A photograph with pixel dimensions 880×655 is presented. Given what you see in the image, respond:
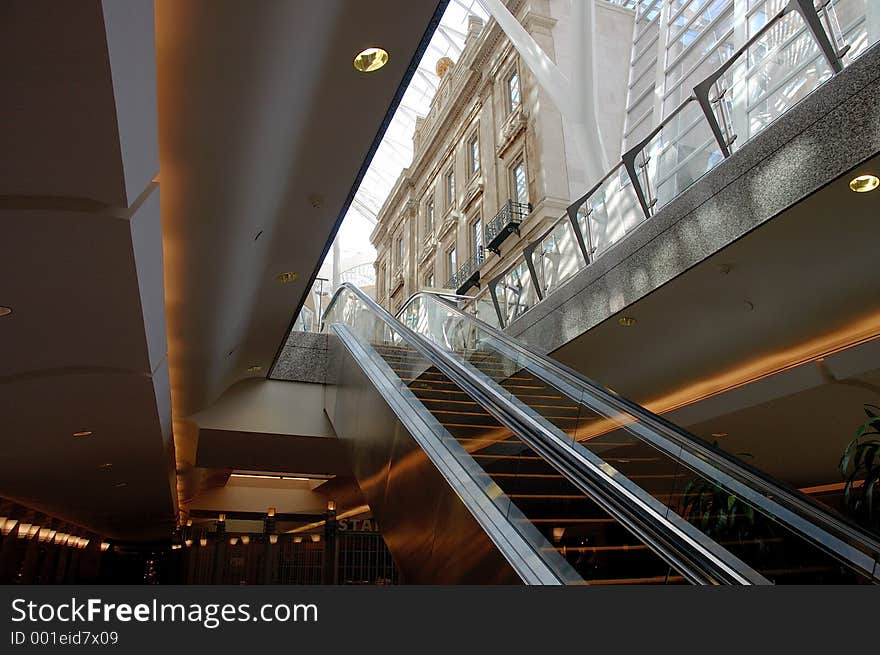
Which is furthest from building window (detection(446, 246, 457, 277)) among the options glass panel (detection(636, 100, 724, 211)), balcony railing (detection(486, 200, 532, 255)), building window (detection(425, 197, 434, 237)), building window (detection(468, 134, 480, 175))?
glass panel (detection(636, 100, 724, 211))

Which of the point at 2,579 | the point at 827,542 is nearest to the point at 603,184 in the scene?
the point at 827,542

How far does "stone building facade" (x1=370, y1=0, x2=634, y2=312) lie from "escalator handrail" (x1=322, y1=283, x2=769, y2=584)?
52.4 ft

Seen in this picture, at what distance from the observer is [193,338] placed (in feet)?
23.1

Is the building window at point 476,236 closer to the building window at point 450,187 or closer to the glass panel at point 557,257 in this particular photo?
the building window at point 450,187

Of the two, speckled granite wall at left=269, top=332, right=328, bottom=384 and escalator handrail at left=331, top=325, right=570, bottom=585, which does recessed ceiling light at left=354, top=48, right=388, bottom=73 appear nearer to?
escalator handrail at left=331, top=325, right=570, bottom=585

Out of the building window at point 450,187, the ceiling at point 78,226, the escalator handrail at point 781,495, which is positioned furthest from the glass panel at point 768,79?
the building window at point 450,187

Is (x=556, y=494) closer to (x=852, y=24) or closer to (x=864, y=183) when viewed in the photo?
(x=864, y=183)

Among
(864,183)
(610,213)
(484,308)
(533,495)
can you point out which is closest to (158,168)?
(533,495)

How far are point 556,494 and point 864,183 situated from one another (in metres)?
3.01

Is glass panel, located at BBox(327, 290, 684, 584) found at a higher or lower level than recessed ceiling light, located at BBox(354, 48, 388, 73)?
lower

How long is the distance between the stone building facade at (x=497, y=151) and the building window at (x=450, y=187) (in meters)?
0.04

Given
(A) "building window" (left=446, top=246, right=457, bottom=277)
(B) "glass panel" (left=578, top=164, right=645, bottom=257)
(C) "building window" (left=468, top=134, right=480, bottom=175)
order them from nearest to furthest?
(B) "glass panel" (left=578, top=164, right=645, bottom=257), (C) "building window" (left=468, top=134, right=480, bottom=175), (A) "building window" (left=446, top=246, right=457, bottom=277)

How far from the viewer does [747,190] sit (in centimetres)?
541

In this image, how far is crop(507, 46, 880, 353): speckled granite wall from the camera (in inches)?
177
